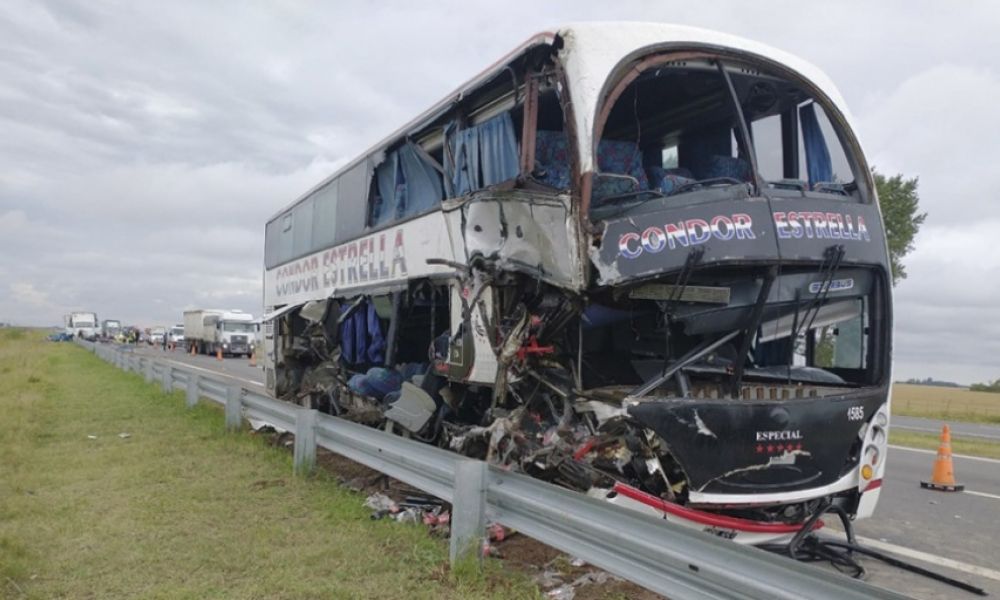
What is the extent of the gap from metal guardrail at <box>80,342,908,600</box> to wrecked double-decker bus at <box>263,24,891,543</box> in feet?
2.16

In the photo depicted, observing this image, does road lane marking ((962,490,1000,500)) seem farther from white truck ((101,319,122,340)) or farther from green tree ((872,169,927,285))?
white truck ((101,319,122,340))

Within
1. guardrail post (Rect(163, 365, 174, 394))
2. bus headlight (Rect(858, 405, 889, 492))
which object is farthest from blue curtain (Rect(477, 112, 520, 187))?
guardrail post (Rect(163, 365, 174, 394))

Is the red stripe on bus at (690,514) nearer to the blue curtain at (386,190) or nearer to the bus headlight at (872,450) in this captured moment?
the bus headlight at (872,450)

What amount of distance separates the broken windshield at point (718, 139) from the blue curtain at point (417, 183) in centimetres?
188

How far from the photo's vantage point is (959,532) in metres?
6.71

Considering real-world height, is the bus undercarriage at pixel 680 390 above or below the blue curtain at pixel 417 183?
below

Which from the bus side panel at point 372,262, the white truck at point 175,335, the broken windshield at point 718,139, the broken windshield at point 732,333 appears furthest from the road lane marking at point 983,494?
the white truck at point 175,335

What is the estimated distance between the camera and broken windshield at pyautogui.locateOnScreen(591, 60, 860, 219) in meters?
5.59

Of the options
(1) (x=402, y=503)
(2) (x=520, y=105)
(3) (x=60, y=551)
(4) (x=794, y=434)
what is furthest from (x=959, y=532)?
(3) (x=60, y=551)

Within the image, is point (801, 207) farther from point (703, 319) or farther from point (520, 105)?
point (520, 105)

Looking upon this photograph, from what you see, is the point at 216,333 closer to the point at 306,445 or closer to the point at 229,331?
the point at 229,331

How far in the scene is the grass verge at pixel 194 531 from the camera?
4477mm

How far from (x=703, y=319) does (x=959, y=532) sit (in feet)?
11.2

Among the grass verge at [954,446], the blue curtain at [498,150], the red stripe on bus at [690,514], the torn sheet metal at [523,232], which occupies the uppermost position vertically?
the blue curtain at [498,150]
